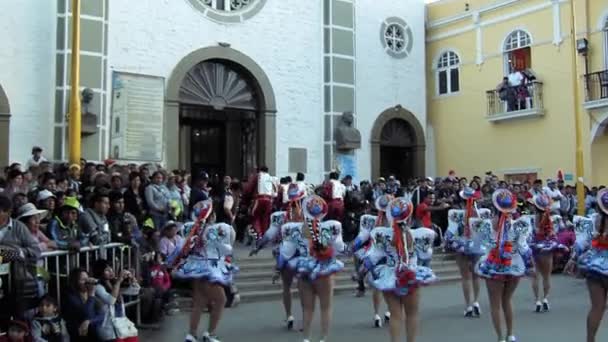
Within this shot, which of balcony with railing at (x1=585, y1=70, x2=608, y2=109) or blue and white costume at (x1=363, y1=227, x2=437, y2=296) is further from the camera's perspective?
balcony with railing at (x1=585, y1=70, x2=608, y2=109)

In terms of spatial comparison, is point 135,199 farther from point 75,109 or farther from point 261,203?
point 261,203

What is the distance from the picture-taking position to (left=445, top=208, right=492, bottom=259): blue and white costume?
11.3 metres

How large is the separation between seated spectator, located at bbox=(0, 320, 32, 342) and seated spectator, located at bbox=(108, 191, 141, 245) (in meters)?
3.21

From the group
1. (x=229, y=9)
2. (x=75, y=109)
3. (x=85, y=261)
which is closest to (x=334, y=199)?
(x=75, y=109)

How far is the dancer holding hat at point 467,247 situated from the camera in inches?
451

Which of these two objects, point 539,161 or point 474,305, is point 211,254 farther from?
point 539,161

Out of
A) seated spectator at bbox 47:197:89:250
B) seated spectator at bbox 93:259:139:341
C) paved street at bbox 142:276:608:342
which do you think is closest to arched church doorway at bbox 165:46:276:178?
paved street at bbox 142:276:608:342

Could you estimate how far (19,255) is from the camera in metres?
7.16

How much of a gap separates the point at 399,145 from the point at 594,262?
1719 centimetres

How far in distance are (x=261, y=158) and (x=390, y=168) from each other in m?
5.59

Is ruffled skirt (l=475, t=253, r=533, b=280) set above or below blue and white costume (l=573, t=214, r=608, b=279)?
below

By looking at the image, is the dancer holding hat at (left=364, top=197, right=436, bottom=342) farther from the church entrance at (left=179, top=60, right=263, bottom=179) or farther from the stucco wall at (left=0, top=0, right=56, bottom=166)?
the church entrance at (left=179, top=60, right=263, bottom=179)

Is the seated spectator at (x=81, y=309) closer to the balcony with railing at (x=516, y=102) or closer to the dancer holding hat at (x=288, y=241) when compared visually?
the dancer holding hat at (x=288, y=241)

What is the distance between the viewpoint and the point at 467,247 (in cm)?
1152
